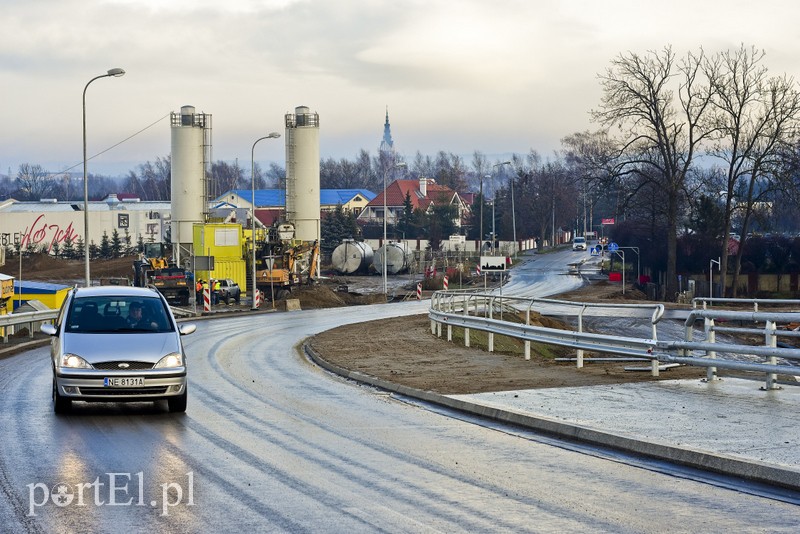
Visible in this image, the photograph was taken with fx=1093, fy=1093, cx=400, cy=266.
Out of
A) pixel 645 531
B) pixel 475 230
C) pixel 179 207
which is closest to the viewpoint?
pixel 645 531

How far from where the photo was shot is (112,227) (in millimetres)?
115875

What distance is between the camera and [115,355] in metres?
14.4

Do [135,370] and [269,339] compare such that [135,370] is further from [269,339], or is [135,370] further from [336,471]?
[269,339]

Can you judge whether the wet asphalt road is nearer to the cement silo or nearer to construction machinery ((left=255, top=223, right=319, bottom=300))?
construction machinery ((left=255, top=223, right=319, bottom=300))

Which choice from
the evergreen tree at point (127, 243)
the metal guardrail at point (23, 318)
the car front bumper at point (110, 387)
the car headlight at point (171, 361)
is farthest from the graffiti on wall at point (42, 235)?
the car front bumper at point (110, 387)

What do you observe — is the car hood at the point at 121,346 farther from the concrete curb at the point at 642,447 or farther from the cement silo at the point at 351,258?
the cement silo at the point at 351,258

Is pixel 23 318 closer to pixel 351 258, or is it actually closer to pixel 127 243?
pixel 351 258

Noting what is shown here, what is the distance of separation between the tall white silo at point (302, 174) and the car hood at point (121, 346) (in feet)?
194

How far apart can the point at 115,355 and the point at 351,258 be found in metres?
79.5

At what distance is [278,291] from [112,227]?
54.2 metres

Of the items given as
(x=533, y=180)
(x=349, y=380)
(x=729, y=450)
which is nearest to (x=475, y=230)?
(x=533, y=180)

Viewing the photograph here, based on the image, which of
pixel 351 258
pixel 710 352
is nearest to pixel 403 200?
pixel 351 258

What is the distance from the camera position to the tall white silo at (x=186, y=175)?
71500mm
